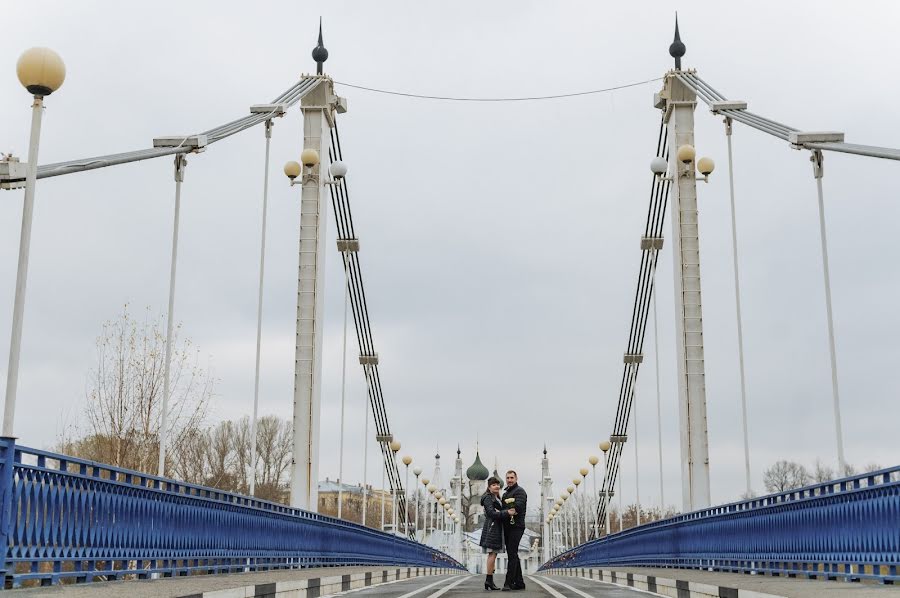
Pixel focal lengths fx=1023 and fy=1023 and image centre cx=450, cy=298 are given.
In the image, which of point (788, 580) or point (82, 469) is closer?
point (82, 469)

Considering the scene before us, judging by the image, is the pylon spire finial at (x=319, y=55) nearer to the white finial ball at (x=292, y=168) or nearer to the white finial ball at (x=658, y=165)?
the white finial ball at (x=292, y=168)

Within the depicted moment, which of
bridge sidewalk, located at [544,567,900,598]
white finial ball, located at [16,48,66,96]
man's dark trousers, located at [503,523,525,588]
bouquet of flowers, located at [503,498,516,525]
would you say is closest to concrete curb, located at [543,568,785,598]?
bridge sidewalk, located at [544,567,900,598]

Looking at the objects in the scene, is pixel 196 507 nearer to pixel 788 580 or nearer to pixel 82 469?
pixel 82 469

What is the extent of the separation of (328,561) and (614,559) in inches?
572

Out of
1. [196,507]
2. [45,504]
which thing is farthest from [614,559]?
[45,504]

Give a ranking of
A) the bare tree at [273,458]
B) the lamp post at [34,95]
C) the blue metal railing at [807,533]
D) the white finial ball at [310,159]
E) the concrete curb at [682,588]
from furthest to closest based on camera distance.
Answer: the bare tree at [273,458] < the white finial ball at [310,159] < the concrete curb at [682,588] < the blue metal railing at [807,533] < the lamp post at [34,95]

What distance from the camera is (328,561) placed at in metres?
23.4

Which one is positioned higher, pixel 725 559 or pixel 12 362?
pixel 12 362

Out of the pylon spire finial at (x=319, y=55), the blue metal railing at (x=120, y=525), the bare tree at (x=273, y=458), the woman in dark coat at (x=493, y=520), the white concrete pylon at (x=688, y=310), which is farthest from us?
the bare tree at (x=273, y=458)

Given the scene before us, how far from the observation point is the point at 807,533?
1325cm

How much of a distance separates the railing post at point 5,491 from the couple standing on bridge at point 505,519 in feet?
25.1

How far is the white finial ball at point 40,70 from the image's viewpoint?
10328 millimetres

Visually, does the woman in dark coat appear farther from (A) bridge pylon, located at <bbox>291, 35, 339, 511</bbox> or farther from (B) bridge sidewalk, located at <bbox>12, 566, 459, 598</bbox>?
(A) bridge pylon, located at <bbox>291, 35, 339, 511</bbox>

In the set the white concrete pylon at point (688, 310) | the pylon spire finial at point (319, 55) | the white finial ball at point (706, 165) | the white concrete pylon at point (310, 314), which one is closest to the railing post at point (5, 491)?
the white concrete pylon at point (310, 314)
